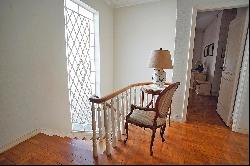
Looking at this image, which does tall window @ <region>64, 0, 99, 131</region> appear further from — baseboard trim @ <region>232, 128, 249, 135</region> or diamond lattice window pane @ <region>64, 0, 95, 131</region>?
baseboard trim @ <region>232, 128, 249, 135</region>

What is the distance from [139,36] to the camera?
3.74 meters

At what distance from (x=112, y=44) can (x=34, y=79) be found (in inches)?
Result: 87.5

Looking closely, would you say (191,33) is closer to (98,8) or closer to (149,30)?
(149,30)

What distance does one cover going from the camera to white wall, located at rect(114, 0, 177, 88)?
136 inches

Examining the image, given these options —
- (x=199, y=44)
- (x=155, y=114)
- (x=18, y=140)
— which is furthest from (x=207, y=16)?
(x=18, y=140)

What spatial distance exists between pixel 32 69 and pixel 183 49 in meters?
2.26

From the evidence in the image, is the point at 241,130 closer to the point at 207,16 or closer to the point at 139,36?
the point at 139,36

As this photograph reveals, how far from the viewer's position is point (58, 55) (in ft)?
8.24

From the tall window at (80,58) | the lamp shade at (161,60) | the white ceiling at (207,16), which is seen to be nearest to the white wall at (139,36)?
the tall window at (80,58)

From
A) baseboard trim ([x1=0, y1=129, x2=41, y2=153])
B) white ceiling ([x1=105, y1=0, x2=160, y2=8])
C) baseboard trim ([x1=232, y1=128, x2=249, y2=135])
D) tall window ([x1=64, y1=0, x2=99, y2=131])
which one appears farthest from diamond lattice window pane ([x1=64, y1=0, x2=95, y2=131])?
baseboard trim ([x1=232, y1=128, x2=249, y2=135])

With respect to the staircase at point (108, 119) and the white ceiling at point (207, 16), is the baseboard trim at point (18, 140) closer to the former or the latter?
the staircase at point (108, 119)

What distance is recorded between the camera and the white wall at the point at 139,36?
3449 millimetres

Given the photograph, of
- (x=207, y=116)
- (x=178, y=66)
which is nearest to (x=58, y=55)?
(x=178, y=66)

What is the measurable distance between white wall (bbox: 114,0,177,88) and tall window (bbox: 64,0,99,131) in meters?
0.66
